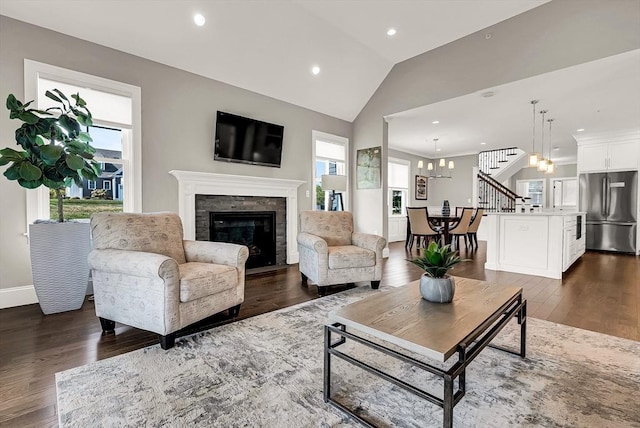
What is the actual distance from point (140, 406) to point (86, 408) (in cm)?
26

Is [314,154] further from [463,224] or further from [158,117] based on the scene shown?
[463,224]

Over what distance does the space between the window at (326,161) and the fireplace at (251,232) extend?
1089 millimetres

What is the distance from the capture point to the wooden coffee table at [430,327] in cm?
119

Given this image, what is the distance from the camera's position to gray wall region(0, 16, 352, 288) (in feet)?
9.73

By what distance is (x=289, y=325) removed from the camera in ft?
8.24

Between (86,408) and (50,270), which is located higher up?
(50,270)

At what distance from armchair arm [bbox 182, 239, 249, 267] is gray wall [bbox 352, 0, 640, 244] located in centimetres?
360

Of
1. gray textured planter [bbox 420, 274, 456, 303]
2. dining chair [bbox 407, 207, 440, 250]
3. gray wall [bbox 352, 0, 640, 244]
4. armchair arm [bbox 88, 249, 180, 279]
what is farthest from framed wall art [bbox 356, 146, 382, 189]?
armchair arm [bbox 88, 249, 180, 279]

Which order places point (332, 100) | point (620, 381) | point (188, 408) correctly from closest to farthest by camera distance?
point (188, 408)
point (620, 381)
point (332, 100)

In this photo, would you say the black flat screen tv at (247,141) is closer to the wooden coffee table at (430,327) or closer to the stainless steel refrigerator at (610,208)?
the wooden coffee table at (430,327)

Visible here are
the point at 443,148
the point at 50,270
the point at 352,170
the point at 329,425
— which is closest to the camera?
the point at 329,425

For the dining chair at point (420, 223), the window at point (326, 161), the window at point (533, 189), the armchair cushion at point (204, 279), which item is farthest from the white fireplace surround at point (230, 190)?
the window at point (533, 189)

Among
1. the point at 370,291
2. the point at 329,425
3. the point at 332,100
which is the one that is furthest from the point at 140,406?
the point at 332,100

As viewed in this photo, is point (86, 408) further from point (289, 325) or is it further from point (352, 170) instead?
point (352, 170)
